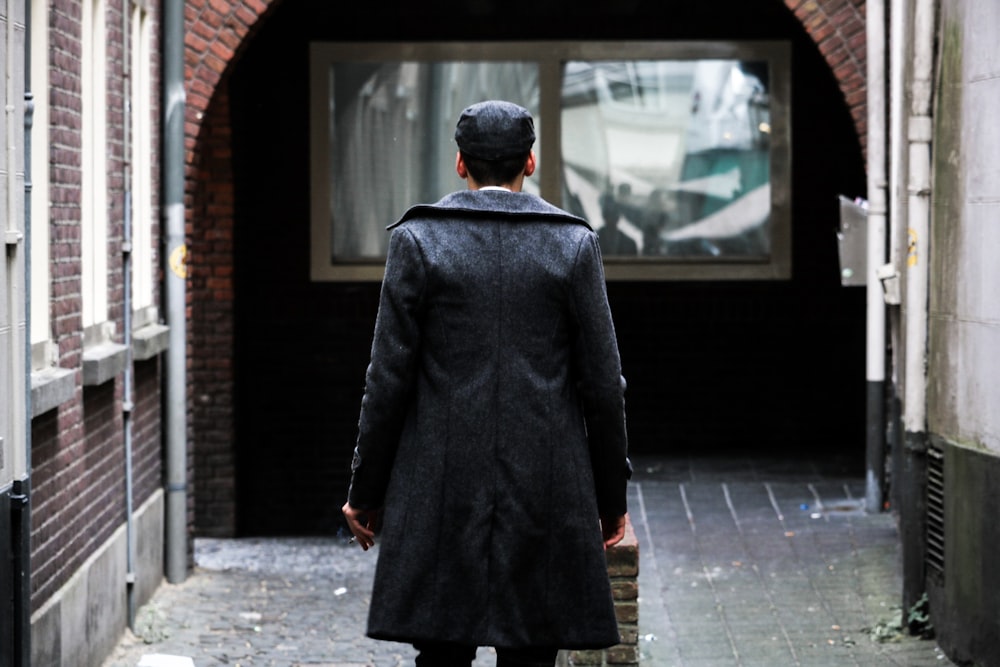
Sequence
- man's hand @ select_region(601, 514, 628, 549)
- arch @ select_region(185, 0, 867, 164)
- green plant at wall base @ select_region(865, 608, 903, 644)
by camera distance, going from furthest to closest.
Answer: arch @ select_region(185, 0, 867, 164) → green plant at wall base @ select_region(865, 608, 903, 644) → man's hand @ select_region(601, 514, 628, 549)

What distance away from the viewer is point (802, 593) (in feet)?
27.5

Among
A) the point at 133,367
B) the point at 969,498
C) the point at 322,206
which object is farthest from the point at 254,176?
the point at 969,498

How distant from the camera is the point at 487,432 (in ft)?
13.4

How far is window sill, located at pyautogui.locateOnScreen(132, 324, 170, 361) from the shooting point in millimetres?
8969

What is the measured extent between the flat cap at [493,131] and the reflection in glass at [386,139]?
1021 centimetres

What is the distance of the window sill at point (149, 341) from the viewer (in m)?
8.97

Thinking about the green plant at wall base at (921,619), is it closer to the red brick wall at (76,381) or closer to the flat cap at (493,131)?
the red brick wall at (76,381)

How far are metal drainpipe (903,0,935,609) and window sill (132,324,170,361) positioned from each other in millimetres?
3899

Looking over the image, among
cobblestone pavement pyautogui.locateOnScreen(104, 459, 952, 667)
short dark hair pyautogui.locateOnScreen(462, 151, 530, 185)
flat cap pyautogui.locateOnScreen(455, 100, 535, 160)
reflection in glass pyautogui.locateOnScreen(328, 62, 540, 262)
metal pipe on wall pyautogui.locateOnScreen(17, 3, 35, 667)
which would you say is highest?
reflection in glass pyautogui.locateOnScreen(328, 62, 540, 262)

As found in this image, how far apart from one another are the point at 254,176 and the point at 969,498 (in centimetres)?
862

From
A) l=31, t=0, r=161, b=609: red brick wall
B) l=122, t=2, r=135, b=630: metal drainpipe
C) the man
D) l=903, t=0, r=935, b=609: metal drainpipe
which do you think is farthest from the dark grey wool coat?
l=122, t=2, r=135, b=630: metal drainpipe

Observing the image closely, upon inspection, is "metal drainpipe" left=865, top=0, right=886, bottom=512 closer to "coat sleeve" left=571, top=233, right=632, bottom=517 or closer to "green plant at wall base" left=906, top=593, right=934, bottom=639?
"green plant at wall base" left=906, top=593, right=934, bottom=639

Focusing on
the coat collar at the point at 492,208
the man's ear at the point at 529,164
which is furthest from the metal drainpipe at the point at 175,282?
the coat collar at the point at 492,208

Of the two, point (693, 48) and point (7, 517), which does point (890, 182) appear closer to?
point (693, 48)
